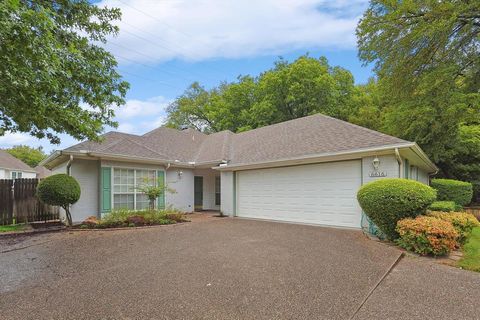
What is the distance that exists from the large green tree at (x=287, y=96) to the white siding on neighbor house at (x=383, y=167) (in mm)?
14551

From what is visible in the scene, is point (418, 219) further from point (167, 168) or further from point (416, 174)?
point (167, 168)

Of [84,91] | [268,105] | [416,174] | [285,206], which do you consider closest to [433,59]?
[416,174]

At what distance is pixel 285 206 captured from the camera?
11.5m

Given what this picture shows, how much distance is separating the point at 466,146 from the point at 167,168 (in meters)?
17.0

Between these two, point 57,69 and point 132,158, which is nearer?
point 57,69

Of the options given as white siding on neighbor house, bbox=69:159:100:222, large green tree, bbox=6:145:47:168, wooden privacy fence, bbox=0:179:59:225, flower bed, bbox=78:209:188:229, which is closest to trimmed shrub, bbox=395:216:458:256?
flower bed, bbox=78:209:188:229

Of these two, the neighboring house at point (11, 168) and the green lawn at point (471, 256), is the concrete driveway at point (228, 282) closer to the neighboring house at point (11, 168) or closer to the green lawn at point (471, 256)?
the green lawn at point (471, 256)

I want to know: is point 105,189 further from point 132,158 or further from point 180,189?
point 180,189

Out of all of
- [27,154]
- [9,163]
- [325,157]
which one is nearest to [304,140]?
[325,157]

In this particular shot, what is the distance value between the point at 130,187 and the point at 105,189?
1111mm

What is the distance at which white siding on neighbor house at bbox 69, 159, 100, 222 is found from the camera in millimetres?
11484

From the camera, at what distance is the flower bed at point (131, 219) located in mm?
10031

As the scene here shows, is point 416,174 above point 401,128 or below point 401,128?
below

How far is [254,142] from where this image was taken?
589 inches
